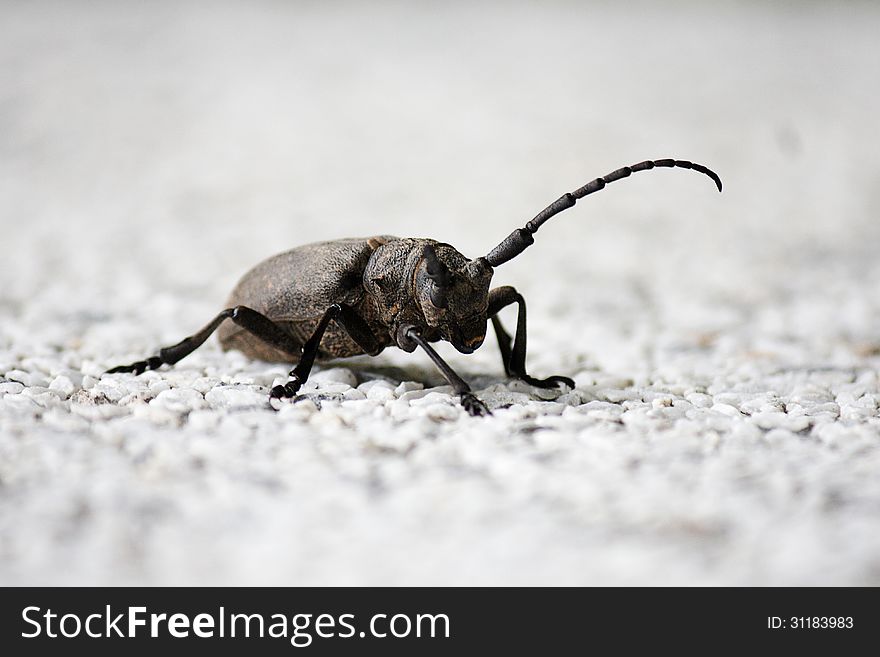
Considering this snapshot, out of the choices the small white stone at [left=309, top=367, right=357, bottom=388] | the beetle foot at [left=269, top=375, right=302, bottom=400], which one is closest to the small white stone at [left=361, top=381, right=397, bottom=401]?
the small white stone at [left=309, top=367, right=357, bottom=388]

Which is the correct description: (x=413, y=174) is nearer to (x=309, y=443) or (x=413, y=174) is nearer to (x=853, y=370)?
(x=853, y=370)

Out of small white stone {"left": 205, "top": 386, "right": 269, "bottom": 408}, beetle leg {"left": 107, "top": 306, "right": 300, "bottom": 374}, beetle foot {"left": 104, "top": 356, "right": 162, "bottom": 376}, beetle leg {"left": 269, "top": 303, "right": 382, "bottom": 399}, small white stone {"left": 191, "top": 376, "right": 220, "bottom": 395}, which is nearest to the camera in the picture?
small white stone {"left": 205, "top": 386, "right": 269, "bottom": 408}

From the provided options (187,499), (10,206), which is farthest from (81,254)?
(187,499)

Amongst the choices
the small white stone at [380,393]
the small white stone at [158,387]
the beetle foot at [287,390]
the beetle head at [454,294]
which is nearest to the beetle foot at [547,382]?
the beetle head at [454,294]

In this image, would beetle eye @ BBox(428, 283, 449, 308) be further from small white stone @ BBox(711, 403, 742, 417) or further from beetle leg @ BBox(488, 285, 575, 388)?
small white stone @ BBox(711, 403, 742, 417)

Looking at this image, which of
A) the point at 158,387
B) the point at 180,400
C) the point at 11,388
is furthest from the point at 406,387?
the point at 11,388

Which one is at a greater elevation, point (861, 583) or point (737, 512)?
point (737, 512)
